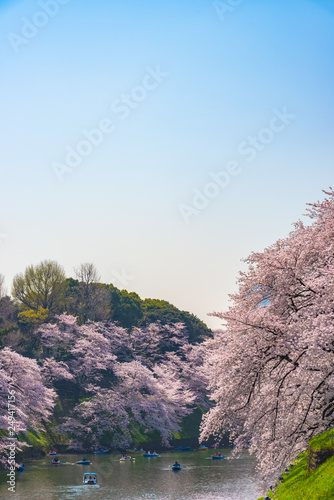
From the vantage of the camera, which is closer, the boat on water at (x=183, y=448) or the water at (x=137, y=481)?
the water at (x=137, y=481)

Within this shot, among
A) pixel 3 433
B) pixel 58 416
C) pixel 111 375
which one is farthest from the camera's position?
pixel 111 375

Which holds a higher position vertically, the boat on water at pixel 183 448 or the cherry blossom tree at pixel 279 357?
the cherry blossom tree at pixel 279 357

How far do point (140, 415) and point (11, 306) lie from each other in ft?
76.5

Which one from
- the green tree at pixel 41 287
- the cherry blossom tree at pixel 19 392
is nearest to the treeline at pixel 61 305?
the green tree at pixel 41 287

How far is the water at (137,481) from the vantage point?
1229 inches

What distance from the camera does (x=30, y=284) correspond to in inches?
2810

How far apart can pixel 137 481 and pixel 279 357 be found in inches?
990

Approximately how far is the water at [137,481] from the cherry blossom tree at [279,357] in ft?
52.5

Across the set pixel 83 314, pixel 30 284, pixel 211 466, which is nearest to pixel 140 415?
pixel 211 466

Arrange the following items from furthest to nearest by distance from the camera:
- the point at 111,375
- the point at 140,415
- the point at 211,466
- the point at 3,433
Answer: the point at 111,375 → the point at 140,415 → the point at 211,466 → the point at 3,433

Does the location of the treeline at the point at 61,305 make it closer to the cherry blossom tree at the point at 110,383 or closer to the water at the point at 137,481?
the cherry blossom tree at the point at 110,383

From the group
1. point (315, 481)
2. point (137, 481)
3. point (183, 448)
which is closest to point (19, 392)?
point (137, 481)

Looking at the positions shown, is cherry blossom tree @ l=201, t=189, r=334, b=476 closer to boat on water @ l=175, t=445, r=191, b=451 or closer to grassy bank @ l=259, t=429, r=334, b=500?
grassy bank @ l=259, t=429, r=334, b=500

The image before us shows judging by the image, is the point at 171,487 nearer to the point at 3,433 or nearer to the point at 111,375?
the point at 3,433
